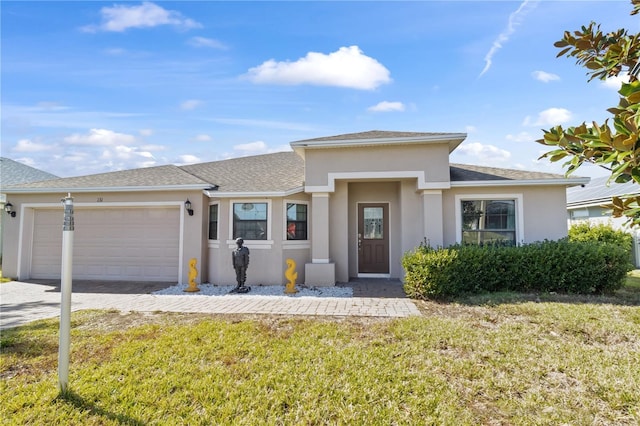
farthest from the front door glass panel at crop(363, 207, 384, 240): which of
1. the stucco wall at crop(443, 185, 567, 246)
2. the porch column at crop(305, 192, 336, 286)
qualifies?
the stucco wall at crop(443, 185, 567, 246)

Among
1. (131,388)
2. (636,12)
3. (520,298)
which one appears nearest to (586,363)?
(520,298)

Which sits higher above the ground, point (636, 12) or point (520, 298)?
point (636, 12)

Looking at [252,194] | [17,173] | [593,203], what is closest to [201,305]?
[252,194]

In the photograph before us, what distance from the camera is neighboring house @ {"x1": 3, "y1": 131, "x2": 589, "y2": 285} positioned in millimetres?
9047

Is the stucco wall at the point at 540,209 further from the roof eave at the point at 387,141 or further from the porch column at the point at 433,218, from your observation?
the roof eave at the point at 387,141

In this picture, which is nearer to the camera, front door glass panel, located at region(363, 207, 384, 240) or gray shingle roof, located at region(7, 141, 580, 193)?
gray shingle roof, located at region(7, 141, 580, 193)

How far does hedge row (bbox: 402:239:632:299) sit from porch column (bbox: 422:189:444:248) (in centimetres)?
123

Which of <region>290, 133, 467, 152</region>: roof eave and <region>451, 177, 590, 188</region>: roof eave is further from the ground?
<region>290, 133, 467, 152</region>: roof eave

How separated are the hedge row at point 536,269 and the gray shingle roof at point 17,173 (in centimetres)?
2059

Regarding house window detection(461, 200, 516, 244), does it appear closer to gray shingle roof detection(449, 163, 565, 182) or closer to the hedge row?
gray shingle roof detection(449, 163, 565, 182)

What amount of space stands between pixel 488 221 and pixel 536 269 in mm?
2033

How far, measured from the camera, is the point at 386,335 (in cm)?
496

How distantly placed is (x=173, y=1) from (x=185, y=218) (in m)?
5.71

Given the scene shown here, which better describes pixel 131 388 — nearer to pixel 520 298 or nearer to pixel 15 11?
pixel 520 298
